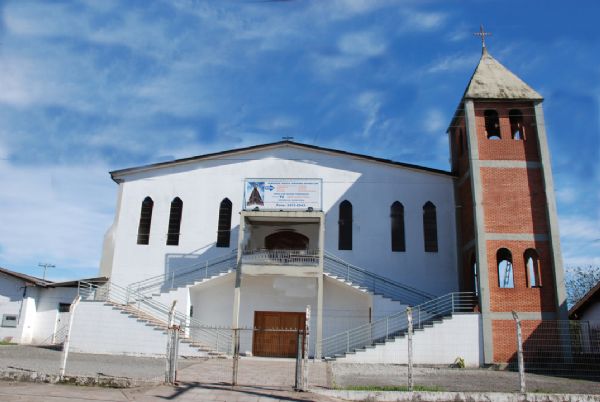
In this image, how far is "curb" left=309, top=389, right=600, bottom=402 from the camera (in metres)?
10.9

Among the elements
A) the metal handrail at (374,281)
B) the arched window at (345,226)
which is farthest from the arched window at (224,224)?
the arched window at (345,226)

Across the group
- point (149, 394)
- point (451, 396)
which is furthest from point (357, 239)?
point (149, 394)

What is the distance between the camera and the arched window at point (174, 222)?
979 inches

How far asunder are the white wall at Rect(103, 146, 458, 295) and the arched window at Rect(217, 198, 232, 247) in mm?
256

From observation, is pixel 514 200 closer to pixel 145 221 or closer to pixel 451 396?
pixel 451 396

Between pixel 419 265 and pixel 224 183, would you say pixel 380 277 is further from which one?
pixel 224 183

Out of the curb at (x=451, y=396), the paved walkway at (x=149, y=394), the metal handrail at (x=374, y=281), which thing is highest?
the metal handrail at (x=374, y=281)

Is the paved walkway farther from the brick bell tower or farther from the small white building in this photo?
the small white building

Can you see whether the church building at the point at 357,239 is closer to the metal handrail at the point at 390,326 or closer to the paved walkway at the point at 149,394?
the metal handrail at the point at 390,326

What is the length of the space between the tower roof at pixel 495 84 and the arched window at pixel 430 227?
5.54 m

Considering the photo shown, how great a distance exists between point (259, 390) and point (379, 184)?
15.3 m

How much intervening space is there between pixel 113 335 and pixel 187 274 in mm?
4450

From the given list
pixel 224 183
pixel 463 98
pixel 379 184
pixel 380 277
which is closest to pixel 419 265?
pixel 380 277

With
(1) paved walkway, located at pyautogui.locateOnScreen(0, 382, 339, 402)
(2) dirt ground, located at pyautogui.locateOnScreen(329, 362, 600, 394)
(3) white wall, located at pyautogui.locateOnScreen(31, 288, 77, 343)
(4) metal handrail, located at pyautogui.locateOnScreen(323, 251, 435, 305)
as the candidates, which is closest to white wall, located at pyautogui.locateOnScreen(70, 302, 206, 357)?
(3) white wall, located at pyautogui.locateOnScreen(31, 288, 77, 343)
